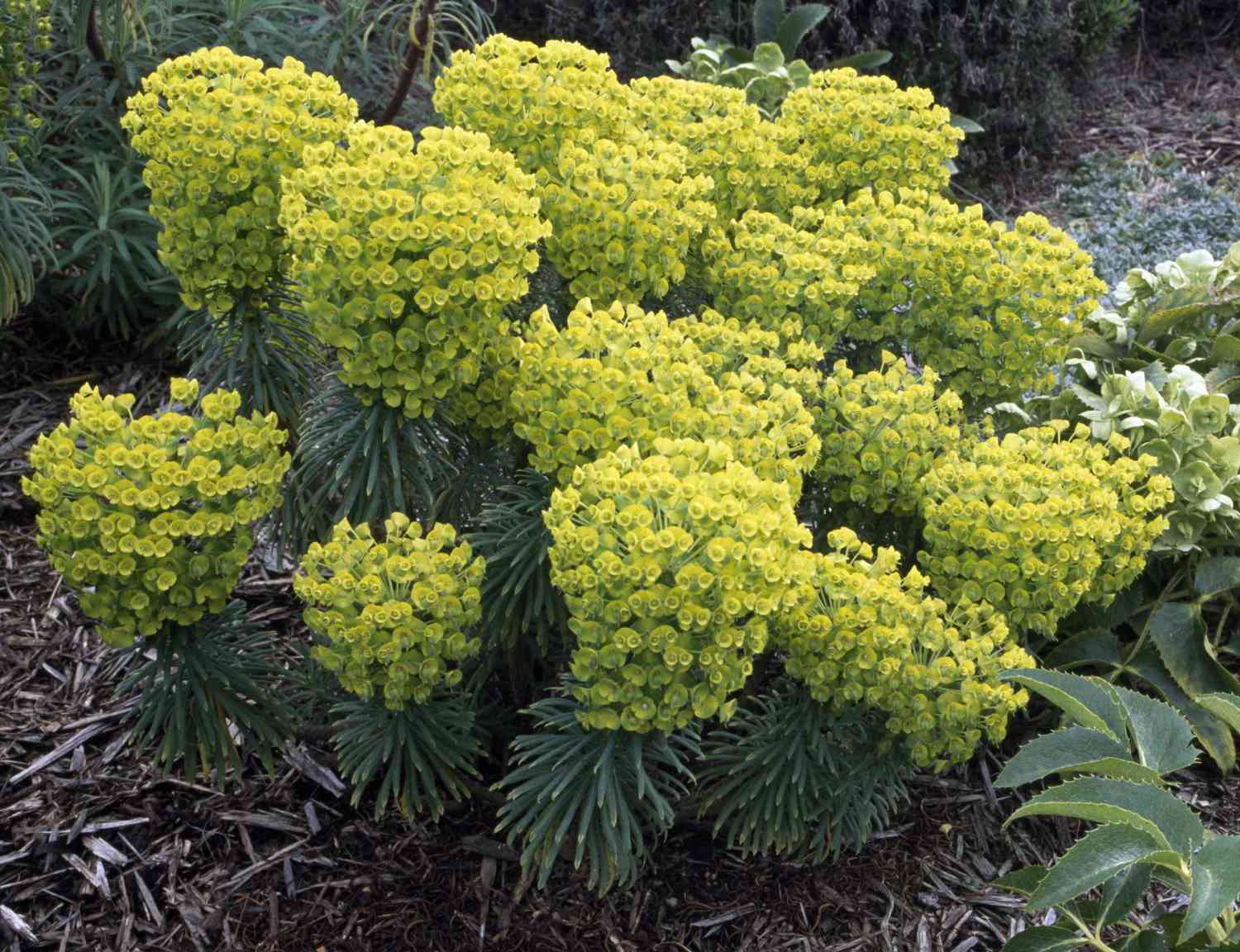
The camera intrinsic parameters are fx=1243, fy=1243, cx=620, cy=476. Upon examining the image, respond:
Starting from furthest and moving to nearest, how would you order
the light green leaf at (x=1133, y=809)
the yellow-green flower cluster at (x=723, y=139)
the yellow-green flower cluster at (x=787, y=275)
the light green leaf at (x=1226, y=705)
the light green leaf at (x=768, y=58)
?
the light green leaf at (x=768, y=58)
the yellow-green flower cluster at (x=723, y=139)
the yellow-green flower cluster at (x=787, y=275)
the light green leaf at (x=1226, y=705)
the light green leaf at (x=1133, y=809)

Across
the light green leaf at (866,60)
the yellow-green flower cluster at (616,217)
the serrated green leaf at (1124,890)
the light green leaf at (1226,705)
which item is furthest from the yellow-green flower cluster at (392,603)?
the light green leaf at (866,60)

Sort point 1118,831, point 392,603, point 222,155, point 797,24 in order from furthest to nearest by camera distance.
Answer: point 797,24 → point 222,155 → point 392,603 → point 1118,831

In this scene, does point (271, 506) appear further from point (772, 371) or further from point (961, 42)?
point (961, 42)

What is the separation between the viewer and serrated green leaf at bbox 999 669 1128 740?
1980 millimetres

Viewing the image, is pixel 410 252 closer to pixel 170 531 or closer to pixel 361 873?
pixel 170 531

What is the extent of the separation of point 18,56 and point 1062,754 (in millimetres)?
3376

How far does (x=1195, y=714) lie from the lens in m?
3.03

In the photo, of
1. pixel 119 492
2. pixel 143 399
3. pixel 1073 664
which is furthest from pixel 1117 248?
pixel 119 492

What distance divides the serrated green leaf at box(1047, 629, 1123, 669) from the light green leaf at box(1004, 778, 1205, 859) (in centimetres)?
122

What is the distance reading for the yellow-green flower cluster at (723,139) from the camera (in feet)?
9.68

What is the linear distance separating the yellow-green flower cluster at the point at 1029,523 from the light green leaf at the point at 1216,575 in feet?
1.86

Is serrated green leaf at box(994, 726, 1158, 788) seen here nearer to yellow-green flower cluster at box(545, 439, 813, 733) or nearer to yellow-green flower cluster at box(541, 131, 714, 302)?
yellow-green flower cluster at box(545, 439, 813, 733)

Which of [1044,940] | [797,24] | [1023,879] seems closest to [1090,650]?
[1023,879]

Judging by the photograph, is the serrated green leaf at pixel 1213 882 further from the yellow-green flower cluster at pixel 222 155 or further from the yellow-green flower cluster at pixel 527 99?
the yellow-green flower cluster at pixel 222 155
